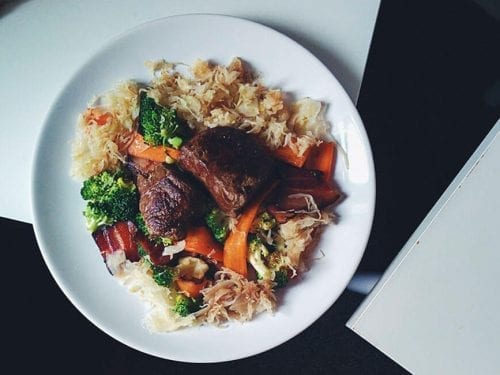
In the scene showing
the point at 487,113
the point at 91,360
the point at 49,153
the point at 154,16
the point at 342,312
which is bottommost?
the point at 91,360

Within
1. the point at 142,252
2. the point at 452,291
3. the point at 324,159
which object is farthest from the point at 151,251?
the point at 452,291

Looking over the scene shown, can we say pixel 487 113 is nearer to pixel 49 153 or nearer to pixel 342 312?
pixel 342 312

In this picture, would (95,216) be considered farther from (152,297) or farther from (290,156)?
(290,156)

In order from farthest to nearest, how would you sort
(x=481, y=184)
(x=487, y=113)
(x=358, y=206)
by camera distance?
Result: (x=487, y=113)
(x=358, y=206)
(x=481, y=184)

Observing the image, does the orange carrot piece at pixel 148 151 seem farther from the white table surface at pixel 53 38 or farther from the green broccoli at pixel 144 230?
the white table surface at pixel 53 38

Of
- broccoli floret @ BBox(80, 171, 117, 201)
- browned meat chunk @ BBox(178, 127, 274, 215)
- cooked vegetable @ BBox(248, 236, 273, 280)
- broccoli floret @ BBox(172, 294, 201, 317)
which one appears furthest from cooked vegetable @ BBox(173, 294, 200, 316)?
broccoli floret @ BBox(80, 171, 117, 201)

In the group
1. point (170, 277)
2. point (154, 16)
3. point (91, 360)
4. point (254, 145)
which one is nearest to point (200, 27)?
point (154, 16)

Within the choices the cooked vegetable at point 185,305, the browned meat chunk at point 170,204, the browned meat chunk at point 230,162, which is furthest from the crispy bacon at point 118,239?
the browned meat chunk at point 230,162
